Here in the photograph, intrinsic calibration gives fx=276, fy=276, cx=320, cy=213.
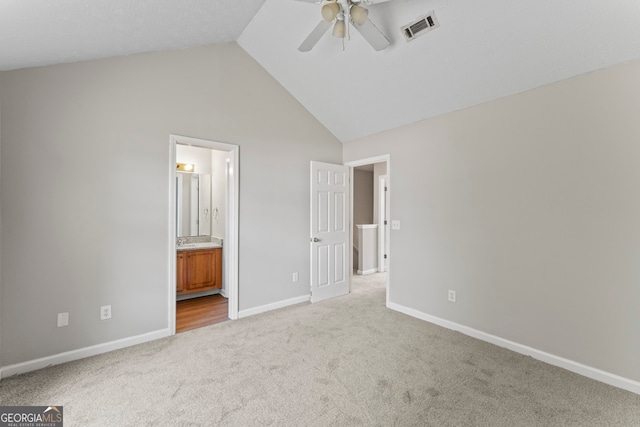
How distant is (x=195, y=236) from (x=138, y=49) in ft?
9.29

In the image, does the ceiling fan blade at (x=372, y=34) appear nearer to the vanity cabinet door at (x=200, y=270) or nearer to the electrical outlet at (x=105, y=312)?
Result: the electrical outlet at (x=105, y=312)

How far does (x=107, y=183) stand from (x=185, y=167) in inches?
78.6

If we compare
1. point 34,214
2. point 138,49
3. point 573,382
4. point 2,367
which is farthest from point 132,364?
point 573,382

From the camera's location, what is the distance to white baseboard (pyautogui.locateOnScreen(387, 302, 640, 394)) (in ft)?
6.96

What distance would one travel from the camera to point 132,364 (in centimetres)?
240

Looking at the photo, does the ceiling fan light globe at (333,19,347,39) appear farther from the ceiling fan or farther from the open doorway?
the open doorway

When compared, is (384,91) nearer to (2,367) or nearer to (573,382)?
(573,382)

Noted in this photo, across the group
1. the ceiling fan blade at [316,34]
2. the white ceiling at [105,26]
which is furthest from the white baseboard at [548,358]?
the white ceiling at [105,26]

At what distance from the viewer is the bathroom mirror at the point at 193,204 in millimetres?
4484

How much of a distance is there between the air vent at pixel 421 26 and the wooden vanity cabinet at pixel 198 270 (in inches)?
149

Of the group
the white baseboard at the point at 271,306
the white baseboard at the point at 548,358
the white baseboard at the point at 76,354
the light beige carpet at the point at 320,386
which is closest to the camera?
the light beige carpet at the point at 320,386

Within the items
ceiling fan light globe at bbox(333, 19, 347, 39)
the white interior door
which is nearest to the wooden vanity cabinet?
the white interior door

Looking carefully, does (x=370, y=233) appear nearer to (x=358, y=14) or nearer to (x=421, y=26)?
(x=421, y=26)

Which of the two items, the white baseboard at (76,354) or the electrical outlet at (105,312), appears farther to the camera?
the electrical outlet at (105,312)
